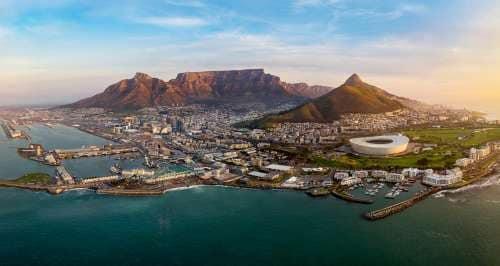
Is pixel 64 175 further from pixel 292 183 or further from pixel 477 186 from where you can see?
pixel 477 186

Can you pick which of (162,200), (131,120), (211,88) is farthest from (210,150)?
(211,88)

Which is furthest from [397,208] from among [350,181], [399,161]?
[399,161]

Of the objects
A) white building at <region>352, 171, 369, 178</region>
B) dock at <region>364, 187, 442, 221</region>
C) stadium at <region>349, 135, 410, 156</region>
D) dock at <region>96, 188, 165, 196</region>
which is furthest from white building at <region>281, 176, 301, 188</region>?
stadium at <region>349, 135, 410, 156</region>

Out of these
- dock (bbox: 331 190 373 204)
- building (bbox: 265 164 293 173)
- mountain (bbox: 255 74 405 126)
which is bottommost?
dock (bbox: 331 190 373 204)

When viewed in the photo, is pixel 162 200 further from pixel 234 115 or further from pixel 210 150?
pixel 234 115

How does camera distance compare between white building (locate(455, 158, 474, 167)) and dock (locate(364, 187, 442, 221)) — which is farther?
white building (locate(455, 158, 474, 167))

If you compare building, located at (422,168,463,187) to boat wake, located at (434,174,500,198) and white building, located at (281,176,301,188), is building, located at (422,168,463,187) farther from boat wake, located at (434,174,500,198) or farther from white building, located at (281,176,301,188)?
white building, located at (281,176,301,188)

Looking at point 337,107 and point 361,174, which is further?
point 337,107
